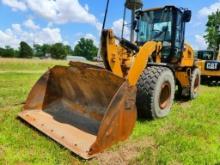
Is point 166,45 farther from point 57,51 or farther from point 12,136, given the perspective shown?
point 57,51

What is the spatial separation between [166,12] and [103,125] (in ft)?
13.5

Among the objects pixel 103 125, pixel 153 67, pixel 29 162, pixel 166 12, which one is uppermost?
pixel 166 12

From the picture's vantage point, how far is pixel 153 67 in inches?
253

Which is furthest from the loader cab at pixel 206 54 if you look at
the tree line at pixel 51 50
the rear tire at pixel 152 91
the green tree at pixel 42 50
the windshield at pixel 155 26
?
the green tree at pixel 42 50

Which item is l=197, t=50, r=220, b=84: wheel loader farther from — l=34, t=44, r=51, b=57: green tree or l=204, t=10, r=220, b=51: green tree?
l=34, t=44, r=51, b=57: green tree

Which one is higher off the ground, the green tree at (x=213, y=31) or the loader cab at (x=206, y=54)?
the green tree at (x=213, y=31)

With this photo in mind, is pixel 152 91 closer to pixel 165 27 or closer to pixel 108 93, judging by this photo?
pixel 108 93

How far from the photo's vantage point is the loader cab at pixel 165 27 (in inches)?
300

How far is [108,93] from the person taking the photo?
5.50 metres

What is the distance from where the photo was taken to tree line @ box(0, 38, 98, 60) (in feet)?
258

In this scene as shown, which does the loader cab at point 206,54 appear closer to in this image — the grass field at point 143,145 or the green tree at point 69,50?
the grass field at point 143,145

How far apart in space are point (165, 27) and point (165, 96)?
171 cm

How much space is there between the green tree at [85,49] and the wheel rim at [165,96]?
95.7 metres

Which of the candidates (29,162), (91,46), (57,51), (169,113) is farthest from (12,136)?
(91,46)
